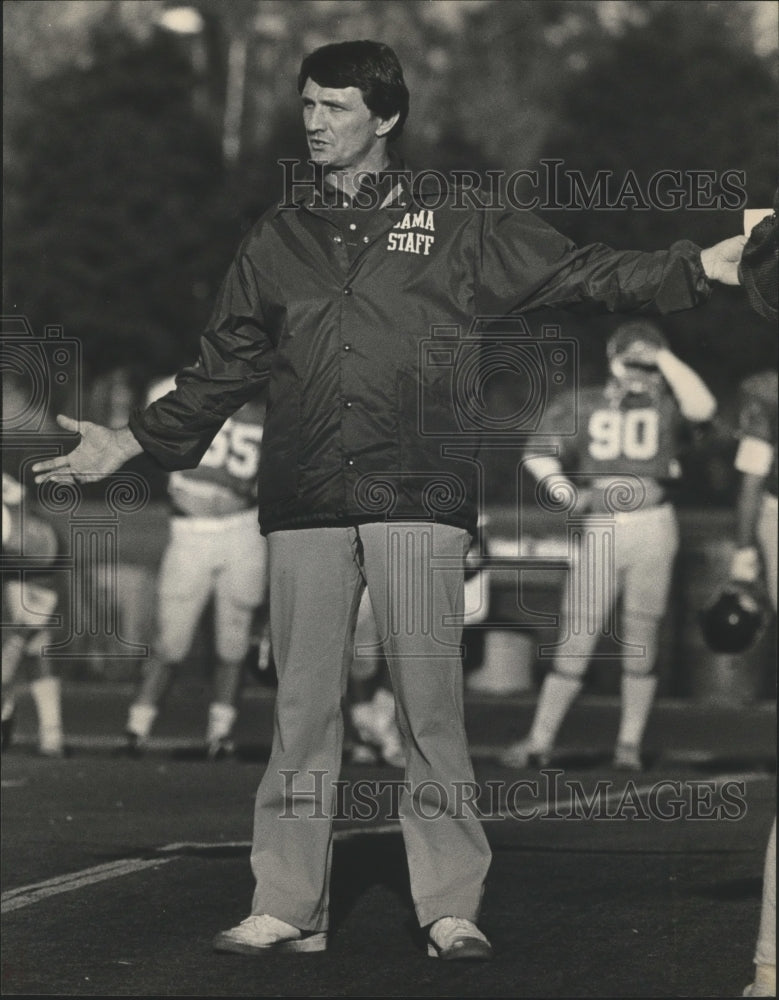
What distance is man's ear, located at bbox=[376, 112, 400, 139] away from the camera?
532 centimetres

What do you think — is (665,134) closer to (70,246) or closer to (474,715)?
(70,246)

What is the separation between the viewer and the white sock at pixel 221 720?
33.6 feet

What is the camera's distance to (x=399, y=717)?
522 cm

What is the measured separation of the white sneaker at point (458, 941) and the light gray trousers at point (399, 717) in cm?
3

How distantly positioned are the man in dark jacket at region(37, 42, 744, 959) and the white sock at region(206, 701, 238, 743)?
16.5ft

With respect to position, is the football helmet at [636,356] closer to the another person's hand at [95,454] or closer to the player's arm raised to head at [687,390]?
the player's arm raised to head at [687,390]

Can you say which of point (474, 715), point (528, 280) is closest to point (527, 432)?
point (474, 715)

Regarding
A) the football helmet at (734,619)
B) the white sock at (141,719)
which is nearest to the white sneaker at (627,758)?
the football helmet at (734,619)

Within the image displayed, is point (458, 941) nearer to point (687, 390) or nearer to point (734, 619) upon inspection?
point (734, 619)

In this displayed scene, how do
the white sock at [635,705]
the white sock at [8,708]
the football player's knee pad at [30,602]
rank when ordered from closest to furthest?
the white sock at [8,708]
the football player's knee pad at [30,602]
the white sock at [635,705]

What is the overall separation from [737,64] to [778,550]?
22945 mm

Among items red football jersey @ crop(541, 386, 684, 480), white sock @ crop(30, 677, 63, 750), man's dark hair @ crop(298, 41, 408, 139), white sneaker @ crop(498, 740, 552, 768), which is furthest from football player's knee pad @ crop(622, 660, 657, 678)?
man's dark hair @ crop(298, 41, 408, 139)

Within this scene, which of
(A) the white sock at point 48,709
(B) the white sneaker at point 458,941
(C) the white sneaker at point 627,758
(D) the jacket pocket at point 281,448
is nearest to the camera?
(B) the white sneaker at point 458,941

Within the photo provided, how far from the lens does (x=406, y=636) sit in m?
5.16
